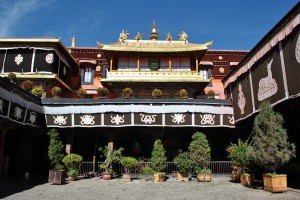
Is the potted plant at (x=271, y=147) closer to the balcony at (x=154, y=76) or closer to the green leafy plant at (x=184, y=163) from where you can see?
the green leafy plant at (x=184, y=163)

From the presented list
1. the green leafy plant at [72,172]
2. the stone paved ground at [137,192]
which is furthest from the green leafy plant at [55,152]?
the stone paved ground at [137,192]

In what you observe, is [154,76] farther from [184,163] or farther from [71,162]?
[71,162]

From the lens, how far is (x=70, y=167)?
59.5 ft

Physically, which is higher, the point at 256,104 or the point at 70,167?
the point at 256,104

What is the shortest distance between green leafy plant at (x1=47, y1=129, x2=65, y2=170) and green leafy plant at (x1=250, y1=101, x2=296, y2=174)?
11.5 m

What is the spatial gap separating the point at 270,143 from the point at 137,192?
6528mm

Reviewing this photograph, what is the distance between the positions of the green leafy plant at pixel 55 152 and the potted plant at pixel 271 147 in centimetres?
1154

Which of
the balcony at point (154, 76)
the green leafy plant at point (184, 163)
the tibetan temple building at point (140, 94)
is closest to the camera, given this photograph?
the tibetan temple building at point (140, 94)

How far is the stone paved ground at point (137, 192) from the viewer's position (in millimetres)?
11938

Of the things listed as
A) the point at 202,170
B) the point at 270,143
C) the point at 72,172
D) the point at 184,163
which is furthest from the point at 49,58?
the point at 270,143

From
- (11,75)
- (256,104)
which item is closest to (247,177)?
(256,104)

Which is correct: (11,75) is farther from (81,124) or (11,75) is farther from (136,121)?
(136,121)

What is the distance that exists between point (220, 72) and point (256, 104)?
1801cm

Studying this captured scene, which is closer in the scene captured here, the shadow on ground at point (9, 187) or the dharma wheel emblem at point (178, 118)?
the shadow on ground at point (9, 187)
